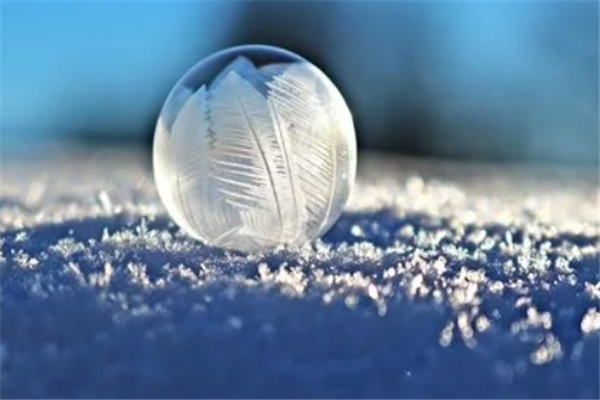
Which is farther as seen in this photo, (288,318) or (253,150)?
(253,150)

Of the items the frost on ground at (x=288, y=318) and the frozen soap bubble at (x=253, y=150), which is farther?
the frozen soap bubble at (x=253, y=150)

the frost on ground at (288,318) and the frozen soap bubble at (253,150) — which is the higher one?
the frozen soap bubble at (253,150)

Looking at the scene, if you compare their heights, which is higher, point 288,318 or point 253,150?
point 253,150

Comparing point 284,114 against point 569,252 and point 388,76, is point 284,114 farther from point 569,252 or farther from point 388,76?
point 388,76

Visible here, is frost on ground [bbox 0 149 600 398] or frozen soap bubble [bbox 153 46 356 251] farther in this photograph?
frozen soap bubble [bbox 153 46 356 251]
